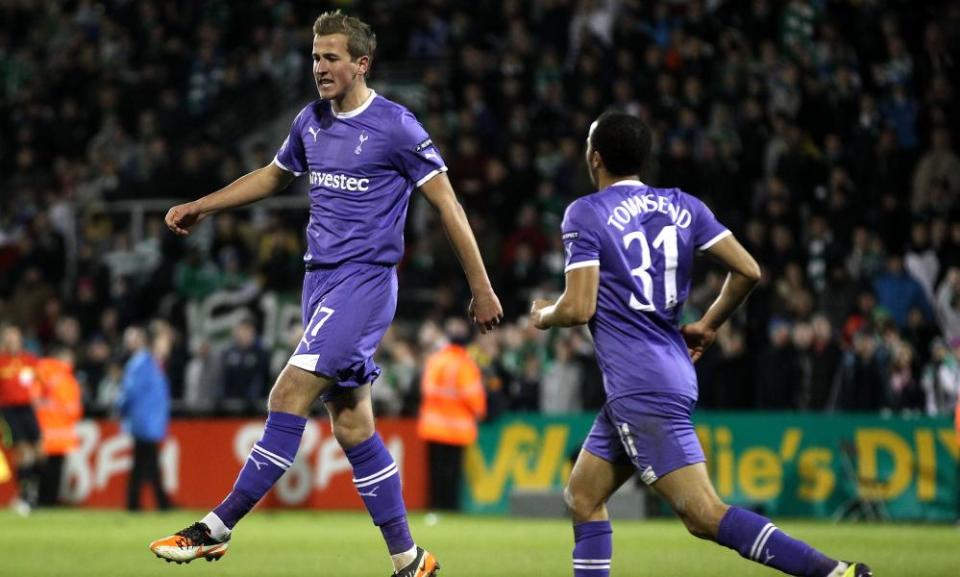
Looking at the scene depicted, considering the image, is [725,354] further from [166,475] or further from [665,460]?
[665,460]

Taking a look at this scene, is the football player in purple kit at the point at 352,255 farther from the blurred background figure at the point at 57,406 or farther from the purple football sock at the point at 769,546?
the blurred background figure at the point at 57,406

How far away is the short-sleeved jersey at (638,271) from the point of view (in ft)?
21.2

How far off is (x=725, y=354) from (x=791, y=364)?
742 mm

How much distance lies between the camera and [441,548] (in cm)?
1275

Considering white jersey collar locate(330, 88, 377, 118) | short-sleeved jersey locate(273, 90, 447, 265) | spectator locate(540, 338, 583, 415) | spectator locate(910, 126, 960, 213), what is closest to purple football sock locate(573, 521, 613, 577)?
short-sleeved jersey locate(273, 90, 447, 265)

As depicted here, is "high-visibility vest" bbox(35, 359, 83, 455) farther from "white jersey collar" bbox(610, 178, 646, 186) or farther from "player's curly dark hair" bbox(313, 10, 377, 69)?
"white jersey collar" bbox(610, 178, 646, 186)

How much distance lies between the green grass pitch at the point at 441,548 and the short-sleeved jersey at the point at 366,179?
270cm

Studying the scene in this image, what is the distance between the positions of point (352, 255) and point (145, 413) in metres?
12.1

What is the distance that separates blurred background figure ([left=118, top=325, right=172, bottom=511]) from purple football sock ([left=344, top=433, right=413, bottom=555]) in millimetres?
11782

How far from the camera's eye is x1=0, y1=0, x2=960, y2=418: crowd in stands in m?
17.9

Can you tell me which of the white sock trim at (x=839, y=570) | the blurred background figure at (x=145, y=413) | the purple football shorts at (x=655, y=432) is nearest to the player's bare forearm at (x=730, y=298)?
the purple football shorts at (x=655, y=432)

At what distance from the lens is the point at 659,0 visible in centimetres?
2159

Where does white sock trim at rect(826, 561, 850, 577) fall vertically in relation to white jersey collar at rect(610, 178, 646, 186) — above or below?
below

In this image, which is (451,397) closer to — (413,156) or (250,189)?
(250,189)
